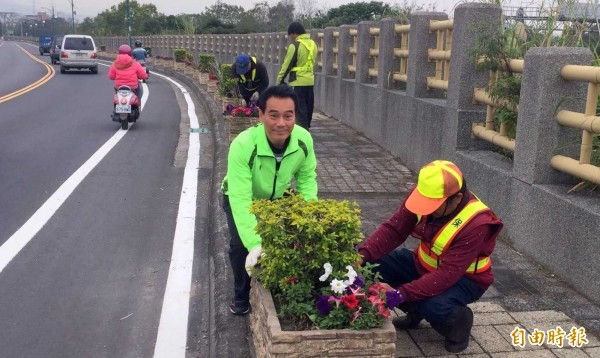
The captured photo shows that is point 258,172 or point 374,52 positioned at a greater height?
point 374,52

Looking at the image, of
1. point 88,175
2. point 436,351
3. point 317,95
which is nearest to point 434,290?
point 436,351

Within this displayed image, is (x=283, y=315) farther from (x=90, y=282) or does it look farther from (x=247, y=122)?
(x=247, y=122)

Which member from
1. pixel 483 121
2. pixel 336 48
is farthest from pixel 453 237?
pixel 336 48

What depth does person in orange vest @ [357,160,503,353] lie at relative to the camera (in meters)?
3.89

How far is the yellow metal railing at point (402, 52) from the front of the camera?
10664mm

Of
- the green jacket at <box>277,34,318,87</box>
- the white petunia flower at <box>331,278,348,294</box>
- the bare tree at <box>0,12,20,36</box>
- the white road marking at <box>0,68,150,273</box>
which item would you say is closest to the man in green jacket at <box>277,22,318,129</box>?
the green jacket at <box>277,34,318,87</box>

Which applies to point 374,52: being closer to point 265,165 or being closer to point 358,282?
point 265,165

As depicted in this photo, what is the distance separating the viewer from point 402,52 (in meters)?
10.7

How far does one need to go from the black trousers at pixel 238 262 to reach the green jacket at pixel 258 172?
234 millimetres

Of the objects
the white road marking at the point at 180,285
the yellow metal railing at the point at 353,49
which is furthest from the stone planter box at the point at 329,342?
the yellow metal railing at the point at 353,49

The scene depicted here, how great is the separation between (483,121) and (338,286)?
4558 mm

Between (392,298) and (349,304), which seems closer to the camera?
(349,304)

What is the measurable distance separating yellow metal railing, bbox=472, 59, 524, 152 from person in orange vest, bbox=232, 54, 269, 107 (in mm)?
4234

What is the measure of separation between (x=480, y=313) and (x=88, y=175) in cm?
667
